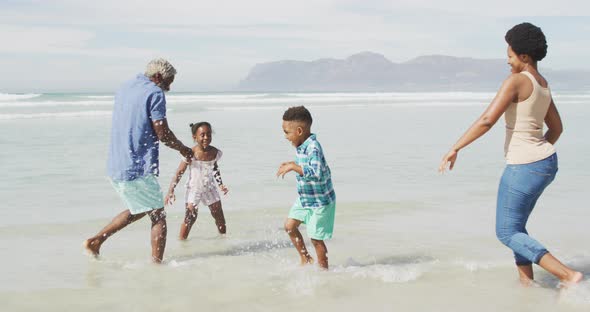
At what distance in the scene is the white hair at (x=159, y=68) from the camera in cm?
479

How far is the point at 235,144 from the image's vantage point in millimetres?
13617

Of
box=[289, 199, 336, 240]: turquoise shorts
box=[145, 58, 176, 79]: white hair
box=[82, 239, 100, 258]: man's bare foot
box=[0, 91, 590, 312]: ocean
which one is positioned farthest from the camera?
box=[82, 239, 100, 258]: man's bare foot

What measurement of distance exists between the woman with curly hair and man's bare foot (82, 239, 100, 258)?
311 centimetres

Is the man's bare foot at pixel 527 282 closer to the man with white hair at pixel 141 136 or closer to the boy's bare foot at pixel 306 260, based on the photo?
the boy's bare foot at pixel 306 260

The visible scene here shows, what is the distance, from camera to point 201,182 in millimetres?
6141

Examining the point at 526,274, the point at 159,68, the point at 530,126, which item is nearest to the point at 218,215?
the point at 159,68

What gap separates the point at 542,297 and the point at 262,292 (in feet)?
6.72

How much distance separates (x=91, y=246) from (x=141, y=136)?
1.17m

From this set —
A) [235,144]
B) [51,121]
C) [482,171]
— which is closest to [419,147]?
[482,171]

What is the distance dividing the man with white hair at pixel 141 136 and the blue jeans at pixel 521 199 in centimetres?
263

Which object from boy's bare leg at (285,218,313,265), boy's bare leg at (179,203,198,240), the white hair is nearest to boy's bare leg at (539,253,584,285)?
boy's bare leg at (285,218,313,265)

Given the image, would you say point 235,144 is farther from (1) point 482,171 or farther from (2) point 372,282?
(2) point 372,282

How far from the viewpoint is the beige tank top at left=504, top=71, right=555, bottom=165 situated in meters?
3.88

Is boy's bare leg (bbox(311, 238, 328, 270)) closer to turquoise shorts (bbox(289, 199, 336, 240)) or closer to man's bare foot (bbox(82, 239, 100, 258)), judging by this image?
turquoise shorts (bbox(289, 199, 336, 240))
